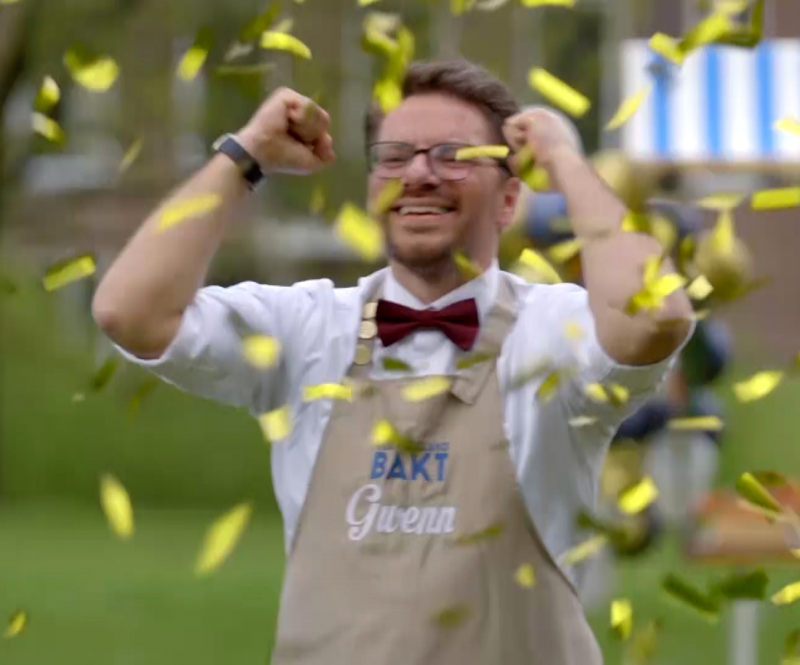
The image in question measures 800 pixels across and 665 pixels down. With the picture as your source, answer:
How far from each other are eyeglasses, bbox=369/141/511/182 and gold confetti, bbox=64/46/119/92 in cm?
45

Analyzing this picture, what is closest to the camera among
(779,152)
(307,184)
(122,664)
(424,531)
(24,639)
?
(424,531)

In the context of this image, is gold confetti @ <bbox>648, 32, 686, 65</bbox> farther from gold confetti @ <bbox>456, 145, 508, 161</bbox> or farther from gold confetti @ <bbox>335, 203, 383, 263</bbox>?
gold confetti @ <bbox>335, 203, 383, 263</bbox>

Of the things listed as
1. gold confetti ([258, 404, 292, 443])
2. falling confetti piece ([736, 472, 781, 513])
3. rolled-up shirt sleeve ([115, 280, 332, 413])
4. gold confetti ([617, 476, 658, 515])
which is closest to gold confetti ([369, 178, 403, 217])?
rolled-up shirt sleeve ([115, 280, 332, 413])

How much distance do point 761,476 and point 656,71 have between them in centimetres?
65

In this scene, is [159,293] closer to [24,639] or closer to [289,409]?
[289,409]

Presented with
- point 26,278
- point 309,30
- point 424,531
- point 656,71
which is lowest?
point 26,278

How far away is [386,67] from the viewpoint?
3078 mm

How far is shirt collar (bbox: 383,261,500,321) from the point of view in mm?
3092

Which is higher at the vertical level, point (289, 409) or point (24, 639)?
point (289, 409)

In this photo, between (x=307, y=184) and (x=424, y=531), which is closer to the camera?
(x=424, y=531)

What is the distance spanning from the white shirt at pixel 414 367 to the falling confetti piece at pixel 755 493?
211 mm

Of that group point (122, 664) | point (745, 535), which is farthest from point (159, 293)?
point (122, 664)

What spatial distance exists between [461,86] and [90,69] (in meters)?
0.59

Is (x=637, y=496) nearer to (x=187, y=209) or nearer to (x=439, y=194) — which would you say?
(x=439, y=194)
